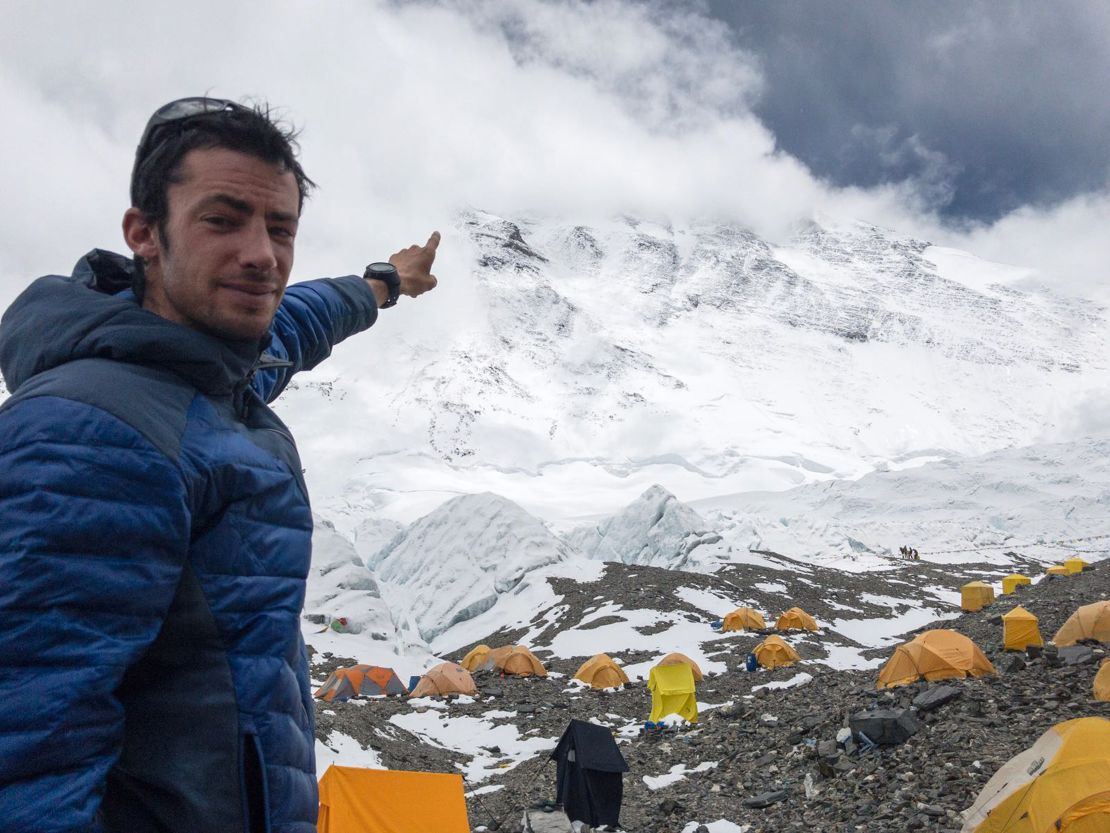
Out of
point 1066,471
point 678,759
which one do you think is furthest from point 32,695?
point 1066,471

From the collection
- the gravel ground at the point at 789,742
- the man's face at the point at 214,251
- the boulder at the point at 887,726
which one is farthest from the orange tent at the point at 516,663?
the man's face at the point at 214,251

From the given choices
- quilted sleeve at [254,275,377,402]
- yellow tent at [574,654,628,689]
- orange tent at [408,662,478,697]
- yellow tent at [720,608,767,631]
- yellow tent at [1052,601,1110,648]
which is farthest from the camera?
yellow tent at [720,608,767,631]

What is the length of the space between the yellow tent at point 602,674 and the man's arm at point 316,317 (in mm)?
27301

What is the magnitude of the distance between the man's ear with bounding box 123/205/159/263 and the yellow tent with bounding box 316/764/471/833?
34.9 ft

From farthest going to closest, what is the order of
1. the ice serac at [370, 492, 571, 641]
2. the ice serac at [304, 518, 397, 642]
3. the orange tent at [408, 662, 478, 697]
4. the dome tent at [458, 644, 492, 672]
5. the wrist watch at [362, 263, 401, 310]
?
1. the ice serac at [370, 492, 571, 641]
2. the ice serac at [304, 518, 397, 642]
3. the dome tent at [458, 644, 492, 672]
4. the orange tent at [408, 662, 478, 697]
5. the wrist watch at [362, 263, 401, 310]

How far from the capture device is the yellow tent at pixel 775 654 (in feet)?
93.5

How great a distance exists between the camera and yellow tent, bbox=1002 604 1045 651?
826 inches

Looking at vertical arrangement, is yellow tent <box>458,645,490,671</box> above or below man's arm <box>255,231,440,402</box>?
below

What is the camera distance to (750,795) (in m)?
13.4

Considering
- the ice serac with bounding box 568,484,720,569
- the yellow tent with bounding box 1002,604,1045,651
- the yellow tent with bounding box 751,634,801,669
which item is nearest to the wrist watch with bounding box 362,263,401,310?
the yellow tent with bounding box 1002,604,1045,651

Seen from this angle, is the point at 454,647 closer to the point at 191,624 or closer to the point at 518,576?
the point at 518,576

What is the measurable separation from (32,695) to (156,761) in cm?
29

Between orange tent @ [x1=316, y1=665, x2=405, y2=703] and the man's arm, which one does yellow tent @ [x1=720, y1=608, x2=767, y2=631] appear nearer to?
orange tent @ [x1=316, y1=665, x2=405, y2=703]

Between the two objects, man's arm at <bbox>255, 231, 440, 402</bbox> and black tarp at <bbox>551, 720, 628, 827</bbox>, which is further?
black tarp at <bbox>551, 720, 628, 827</bbox>
